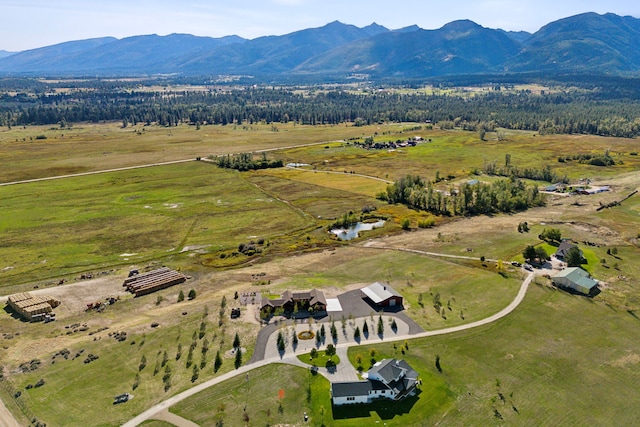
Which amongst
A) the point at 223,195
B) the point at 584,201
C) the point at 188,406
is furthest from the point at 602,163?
the point at 188,406

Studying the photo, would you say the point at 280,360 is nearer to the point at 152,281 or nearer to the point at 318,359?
the point at 318,359

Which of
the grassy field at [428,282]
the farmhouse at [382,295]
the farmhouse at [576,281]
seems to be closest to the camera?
the grassy field at [428,282]

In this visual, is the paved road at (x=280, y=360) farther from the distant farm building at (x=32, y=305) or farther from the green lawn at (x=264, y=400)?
the distant farm building at (x=32, y=305)

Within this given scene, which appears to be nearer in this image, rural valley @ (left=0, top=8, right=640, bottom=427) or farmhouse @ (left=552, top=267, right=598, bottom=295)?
rural valley @ (left=0, top=8, right=640, bottom=427)

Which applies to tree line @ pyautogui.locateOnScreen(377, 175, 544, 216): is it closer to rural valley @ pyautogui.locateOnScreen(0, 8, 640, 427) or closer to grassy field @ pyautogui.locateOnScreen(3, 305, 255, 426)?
rural valley @ pyautogui.locateOnScreen(0, 8, 640, 427)

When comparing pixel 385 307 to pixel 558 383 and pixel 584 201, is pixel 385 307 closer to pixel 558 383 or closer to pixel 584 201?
pixel 558 383

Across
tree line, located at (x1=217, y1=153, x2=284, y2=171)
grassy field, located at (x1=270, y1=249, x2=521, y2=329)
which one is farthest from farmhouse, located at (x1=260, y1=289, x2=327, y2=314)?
tree line, located at (x1=217, y1=153, x2=284, y2=171)

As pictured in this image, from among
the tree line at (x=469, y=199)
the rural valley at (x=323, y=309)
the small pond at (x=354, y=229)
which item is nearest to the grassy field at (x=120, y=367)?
the rural valley at (x=323, y=309)
